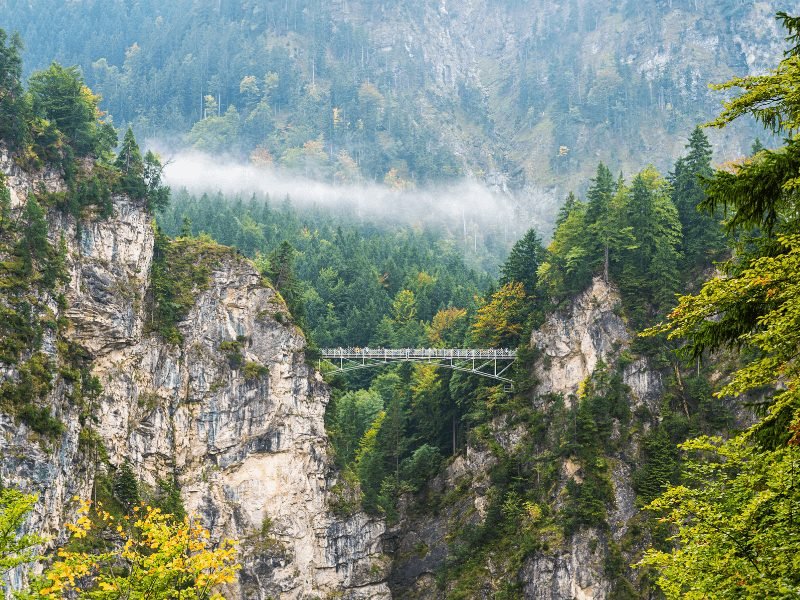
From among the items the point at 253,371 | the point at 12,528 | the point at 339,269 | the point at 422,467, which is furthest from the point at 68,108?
the point at 339,269

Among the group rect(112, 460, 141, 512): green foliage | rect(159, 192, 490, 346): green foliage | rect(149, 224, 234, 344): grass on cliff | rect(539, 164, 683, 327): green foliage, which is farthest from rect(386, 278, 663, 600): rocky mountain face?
rect(149, 224, 234, 344): grass on cliff

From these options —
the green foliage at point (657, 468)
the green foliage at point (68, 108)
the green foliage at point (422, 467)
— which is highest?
the green foliage at point (68, 108)

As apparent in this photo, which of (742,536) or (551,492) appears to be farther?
(551,492)

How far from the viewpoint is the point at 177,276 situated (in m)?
75.4

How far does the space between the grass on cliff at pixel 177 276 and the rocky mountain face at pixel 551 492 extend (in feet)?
80.8

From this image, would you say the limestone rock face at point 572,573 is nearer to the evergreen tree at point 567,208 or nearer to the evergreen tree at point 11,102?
the evergreen tree at point 567,208

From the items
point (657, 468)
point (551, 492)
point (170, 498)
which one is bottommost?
point (551, 492)

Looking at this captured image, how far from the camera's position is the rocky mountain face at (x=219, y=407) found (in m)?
65.8

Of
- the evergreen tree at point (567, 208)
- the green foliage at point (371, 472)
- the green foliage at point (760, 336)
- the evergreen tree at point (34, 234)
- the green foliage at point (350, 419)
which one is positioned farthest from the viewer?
the evergreen tree at point (567, 208)

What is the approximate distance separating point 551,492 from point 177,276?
3304cm

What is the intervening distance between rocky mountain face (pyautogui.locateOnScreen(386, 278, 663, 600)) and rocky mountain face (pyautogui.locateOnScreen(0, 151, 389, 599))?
13.1 feet

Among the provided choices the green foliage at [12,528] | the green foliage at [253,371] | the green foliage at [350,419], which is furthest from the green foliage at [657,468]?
the green foliage at [12,528]

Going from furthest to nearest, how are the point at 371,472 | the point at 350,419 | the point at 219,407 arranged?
the point at 350,419 < the point at 371,472 < the point at 219,407

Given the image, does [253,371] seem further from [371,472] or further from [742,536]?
[742,536]
